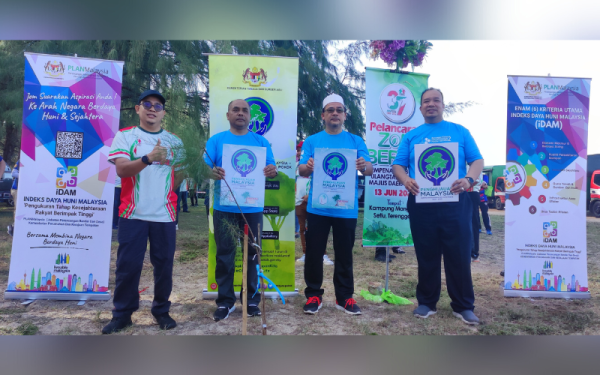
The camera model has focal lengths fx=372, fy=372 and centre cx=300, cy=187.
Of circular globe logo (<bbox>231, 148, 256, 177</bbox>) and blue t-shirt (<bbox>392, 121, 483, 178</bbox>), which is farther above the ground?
blue t-shirt (<bbox>392, 121, 483, 178</bbox>)

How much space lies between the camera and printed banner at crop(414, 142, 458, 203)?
3.05 metres

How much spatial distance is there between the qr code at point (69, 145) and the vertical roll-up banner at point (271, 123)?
125cm

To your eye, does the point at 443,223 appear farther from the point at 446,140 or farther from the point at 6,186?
the point at 6,186

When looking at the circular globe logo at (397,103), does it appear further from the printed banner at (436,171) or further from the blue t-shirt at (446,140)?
the printed banner at (436,171)

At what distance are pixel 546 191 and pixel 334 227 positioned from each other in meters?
2.31

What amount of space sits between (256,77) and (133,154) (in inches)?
55.4

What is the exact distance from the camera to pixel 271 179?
3.60m

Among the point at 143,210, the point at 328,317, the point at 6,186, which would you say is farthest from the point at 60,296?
the point at 6,186

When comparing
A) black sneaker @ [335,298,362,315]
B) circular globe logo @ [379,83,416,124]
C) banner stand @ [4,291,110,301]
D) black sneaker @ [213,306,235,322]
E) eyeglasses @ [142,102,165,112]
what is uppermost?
circular globe logo @ [379,83,416,124]

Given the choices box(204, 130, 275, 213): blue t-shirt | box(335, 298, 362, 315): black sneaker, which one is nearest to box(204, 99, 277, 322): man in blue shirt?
box(204, 130, 275, 213): blue t-shirt

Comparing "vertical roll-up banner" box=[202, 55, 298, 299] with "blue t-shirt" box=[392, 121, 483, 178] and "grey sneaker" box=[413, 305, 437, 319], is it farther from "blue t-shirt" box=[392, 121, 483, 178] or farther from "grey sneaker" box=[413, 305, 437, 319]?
"grey sneaker" box=[413, 305, 437, 319]

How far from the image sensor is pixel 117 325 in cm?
276

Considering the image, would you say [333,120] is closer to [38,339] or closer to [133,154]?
[133,154]

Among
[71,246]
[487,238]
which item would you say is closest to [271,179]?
[71,246]
